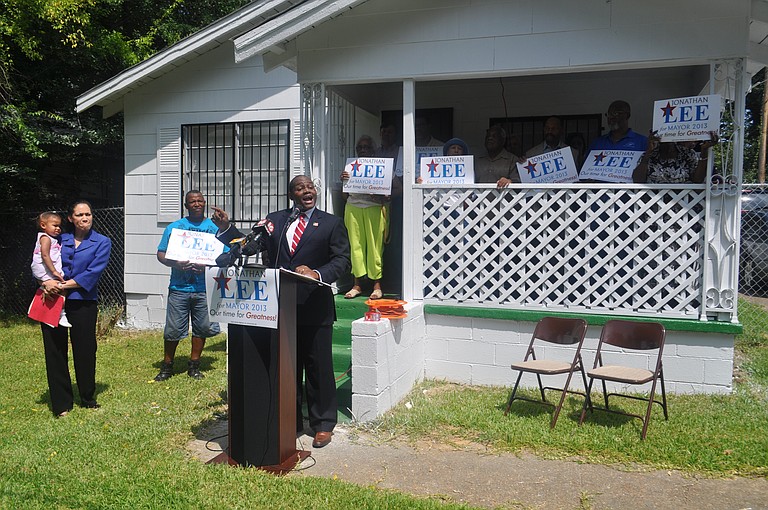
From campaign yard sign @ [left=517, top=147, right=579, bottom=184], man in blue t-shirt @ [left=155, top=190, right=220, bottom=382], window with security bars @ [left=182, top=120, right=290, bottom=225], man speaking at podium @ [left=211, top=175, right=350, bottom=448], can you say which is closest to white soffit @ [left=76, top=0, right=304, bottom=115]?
window with security bars @ [left=182, top=120, right=290, bottom=225]

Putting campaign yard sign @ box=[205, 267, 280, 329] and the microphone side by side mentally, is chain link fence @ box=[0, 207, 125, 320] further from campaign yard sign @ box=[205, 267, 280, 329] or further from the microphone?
campaign yard sign @ box=[205, 267, 280, 329]

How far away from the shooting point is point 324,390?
5430 mm

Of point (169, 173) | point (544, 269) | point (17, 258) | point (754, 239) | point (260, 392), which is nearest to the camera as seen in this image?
point (260, 392)

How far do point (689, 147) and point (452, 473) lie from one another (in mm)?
3954

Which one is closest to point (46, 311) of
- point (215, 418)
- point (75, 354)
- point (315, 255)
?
point (75, 354)

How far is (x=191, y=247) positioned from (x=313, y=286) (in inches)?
92.6

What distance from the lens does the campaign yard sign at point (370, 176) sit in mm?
7277

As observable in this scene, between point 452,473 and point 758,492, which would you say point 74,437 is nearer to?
point 452,473

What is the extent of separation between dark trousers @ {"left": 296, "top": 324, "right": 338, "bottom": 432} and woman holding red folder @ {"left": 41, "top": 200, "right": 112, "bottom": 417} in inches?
88.9

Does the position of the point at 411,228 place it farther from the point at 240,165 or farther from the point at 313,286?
the point at 240,165

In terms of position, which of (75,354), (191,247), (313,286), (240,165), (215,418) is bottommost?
(215,418)

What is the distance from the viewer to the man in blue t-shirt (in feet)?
23.9

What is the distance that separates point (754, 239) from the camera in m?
12.1

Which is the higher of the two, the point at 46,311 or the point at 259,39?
the point at 259,39
